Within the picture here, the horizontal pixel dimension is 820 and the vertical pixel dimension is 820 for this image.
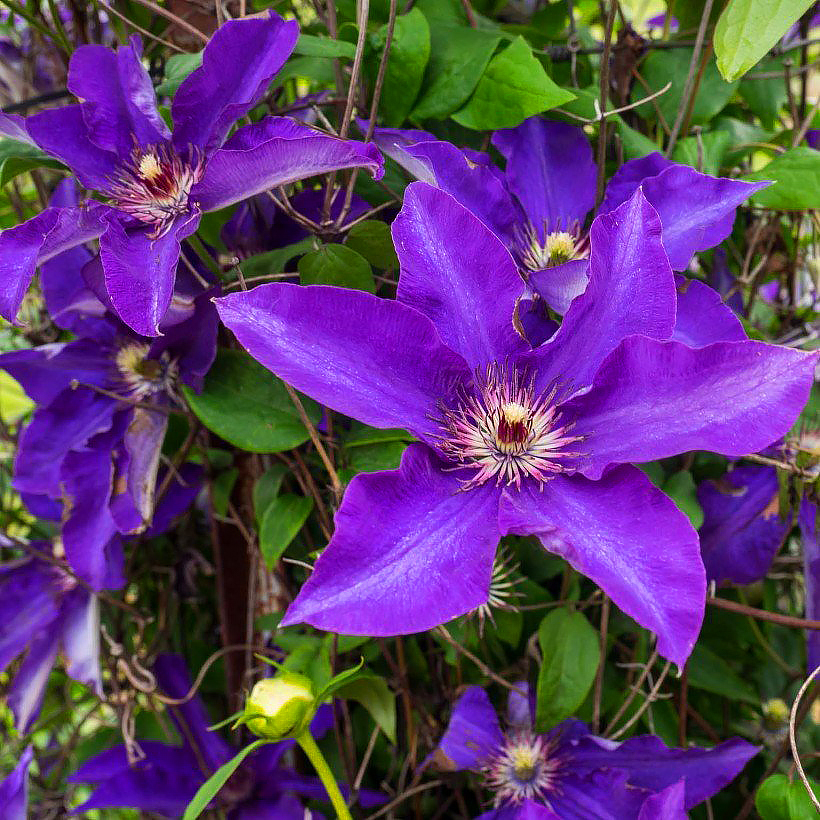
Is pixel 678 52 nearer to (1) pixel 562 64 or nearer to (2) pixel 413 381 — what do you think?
(1) pixel 562 64

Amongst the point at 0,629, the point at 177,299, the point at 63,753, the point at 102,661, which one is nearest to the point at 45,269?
the point at 177,299

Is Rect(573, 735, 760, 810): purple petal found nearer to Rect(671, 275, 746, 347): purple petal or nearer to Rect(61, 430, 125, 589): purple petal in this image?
Rect(671, 275, 746, 347): purple petal

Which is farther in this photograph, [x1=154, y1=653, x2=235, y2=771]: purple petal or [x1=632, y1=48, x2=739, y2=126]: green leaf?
[x1=154, y1=653, x2=235, y2=771]: purple petal

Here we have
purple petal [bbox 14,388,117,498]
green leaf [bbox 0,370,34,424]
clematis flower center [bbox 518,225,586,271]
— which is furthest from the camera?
green leaf [bbox 0,370,34,424]

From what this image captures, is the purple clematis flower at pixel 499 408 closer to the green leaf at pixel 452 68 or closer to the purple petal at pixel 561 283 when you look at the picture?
the purple petal at pixel 561 283

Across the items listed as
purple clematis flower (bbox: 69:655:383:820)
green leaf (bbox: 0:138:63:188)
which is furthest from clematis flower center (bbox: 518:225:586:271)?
purple clematis flower (bbox: 69:655:383:820)

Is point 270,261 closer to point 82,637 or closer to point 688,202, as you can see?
point 688,202

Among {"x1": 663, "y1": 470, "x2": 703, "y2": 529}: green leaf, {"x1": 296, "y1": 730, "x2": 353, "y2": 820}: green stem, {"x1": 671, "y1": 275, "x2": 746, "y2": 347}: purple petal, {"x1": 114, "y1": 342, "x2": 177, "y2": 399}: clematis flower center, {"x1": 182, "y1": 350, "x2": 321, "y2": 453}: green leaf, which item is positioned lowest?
{"x1": 296, "y1": 730, "x2": 353, "y2": 820}: green stem

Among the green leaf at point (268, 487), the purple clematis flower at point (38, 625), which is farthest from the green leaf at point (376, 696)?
the purple clematis flower at point (38, 625)
